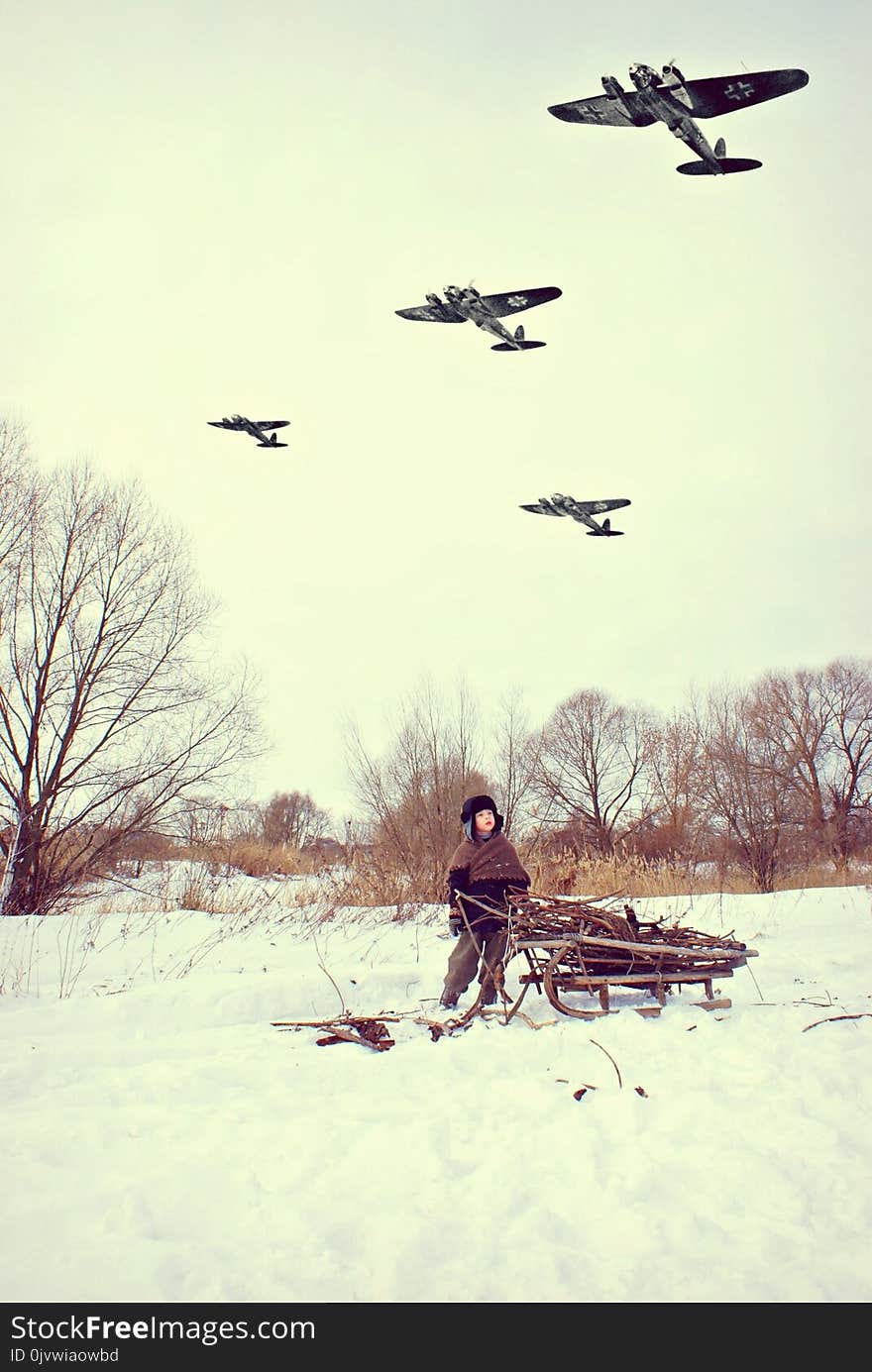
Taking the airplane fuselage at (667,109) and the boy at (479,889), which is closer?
the boy at (479,889)

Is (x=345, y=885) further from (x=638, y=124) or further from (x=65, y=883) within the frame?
(x=638, y=124)

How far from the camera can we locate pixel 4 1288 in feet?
7.79

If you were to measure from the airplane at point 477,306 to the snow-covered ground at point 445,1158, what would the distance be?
16.1 metres

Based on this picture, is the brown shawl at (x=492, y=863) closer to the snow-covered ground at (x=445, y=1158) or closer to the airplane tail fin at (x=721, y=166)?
the snow-covered ground at (x=445, y=1158)

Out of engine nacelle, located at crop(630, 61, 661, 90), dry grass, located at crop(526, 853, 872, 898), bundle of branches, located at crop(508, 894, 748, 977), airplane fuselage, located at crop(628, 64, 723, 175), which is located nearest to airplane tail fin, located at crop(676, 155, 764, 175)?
airplane fuselage, located at crop(628, 64, 723, 175)

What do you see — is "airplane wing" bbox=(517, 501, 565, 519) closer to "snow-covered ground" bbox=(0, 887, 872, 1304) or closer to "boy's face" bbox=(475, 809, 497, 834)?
"boy's face" bbox=(475, 809, 497, 834)

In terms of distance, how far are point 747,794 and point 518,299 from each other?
14516mm

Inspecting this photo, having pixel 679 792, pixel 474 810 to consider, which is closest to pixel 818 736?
pixel 679 792

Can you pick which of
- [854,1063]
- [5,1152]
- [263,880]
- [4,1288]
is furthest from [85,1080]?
[263,880]

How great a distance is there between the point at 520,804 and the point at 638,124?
1565 centimetres

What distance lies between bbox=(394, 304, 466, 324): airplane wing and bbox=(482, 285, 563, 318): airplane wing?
74 centimetres

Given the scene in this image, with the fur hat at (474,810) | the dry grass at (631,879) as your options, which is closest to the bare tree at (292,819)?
the dry grass at (631,879)

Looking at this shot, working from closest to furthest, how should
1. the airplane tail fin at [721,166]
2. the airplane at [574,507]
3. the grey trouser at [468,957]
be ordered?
the grey trouser at [468,957] < the airplane tail fin at [721,166] < the airplane at [574,507]

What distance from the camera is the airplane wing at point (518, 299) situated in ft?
59.0
